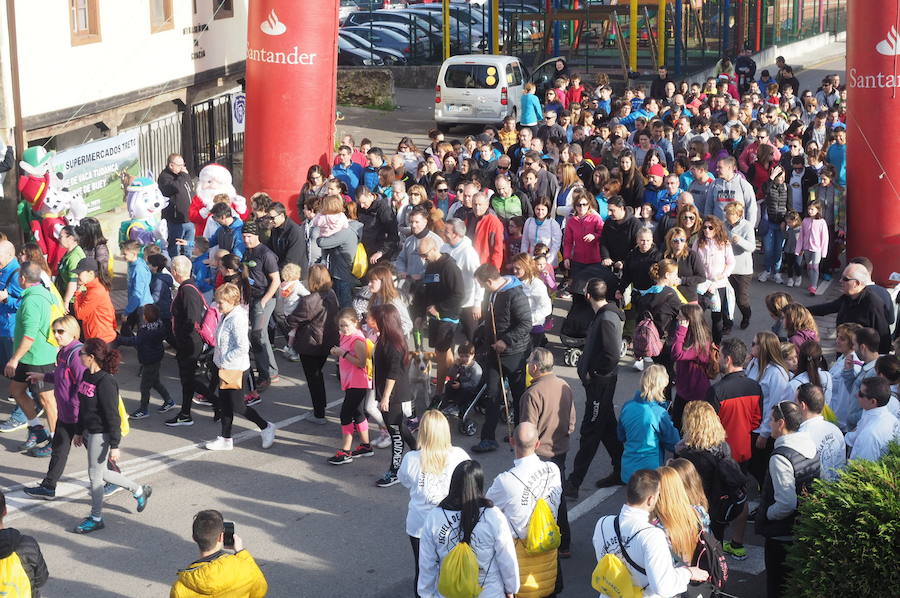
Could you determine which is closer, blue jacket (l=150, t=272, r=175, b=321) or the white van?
blue jacket (l=150, t=272, r=175, b=321)

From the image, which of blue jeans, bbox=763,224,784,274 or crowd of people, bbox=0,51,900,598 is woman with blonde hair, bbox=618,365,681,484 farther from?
blue jeans, bbox=763,224,784,274

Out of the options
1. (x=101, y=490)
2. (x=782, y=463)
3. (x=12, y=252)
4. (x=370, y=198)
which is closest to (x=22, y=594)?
(x=101, y=490)

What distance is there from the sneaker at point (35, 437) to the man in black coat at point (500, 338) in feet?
12.7

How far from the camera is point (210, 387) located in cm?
1111

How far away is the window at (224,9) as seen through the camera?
2095 centimetres

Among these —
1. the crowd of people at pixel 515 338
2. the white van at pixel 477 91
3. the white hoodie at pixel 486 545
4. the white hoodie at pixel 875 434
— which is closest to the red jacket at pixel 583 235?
the crowd of people at pixel 515 338

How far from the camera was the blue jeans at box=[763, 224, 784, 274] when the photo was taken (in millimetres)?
15672

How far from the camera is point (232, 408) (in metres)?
10.6

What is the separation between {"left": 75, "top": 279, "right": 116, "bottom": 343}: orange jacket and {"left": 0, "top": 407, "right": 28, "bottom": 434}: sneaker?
3.13 feet

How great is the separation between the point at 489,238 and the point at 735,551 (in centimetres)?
551

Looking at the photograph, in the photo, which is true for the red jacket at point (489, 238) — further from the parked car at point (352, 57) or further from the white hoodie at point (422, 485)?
the parked car at point (352, 57)

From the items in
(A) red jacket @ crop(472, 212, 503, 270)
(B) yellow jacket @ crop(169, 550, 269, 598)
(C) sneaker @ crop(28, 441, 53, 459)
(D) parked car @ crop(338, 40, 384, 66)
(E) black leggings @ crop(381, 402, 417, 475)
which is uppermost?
(D) parked car @ crop(338, 40, 384, 66)

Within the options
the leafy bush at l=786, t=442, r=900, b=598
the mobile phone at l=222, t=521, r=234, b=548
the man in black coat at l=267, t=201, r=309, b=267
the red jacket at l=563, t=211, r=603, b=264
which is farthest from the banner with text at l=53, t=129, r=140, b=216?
the leafy bush at l=786, t=442, r=900, b=598

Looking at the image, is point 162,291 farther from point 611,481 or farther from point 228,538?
point 228,538
